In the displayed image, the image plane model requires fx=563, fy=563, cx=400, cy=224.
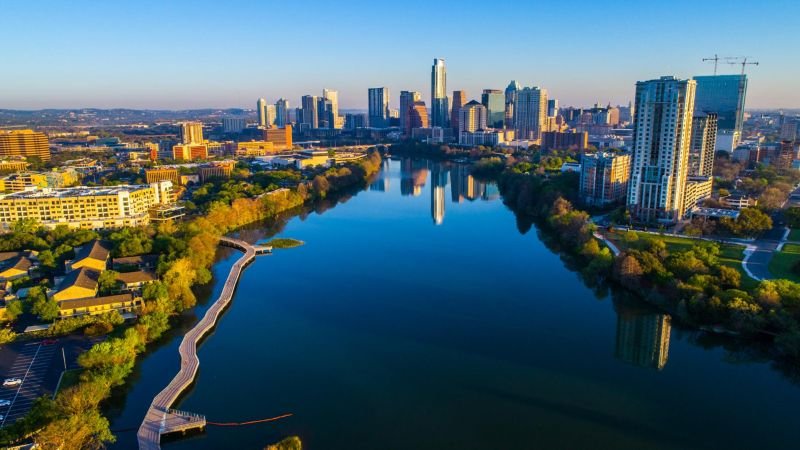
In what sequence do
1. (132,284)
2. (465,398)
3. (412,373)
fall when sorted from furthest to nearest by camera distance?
(132,284)
(412,373)
(465,398)

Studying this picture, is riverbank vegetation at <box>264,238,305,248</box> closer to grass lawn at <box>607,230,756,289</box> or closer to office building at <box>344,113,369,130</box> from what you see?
grass lawn at <box>607,230,756,289</box>

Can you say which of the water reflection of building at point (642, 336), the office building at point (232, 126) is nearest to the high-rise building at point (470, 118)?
the office building at point (232, 126)

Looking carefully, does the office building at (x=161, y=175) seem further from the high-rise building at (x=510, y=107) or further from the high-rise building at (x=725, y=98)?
the high-rise building at (x=510, y=107)

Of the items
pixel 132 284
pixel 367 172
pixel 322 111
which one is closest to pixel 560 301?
pixel 132 284

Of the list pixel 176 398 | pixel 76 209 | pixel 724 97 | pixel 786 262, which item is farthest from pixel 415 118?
pixel 176 398

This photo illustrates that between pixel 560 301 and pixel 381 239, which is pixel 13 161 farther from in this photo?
pixel 560 301

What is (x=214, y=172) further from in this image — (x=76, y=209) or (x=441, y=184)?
(x=441, y=184)

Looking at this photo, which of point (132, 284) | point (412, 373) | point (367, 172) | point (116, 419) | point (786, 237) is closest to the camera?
Result: point (116, 419)

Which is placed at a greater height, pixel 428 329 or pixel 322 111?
pixel 322 111
